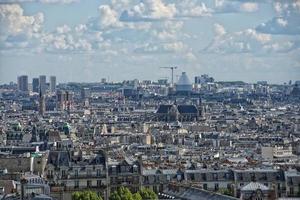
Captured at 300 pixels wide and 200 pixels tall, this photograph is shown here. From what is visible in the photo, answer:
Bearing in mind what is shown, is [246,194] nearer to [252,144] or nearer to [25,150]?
[25,150]

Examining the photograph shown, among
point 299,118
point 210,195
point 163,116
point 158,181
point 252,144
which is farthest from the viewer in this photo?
point 163,116

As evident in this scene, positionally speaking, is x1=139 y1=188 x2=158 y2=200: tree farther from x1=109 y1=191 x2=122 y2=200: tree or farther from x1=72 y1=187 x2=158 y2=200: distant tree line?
x1=109 y1=191 x2=122 y2=200: tree

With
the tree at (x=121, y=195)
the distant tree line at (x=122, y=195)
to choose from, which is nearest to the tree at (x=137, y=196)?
the distant tree line at (x=122, y=195)

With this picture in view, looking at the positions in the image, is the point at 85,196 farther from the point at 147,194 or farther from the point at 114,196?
the point at 147,194

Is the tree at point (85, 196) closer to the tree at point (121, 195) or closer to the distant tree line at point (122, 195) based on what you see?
the distant tree line at point (122, 195)

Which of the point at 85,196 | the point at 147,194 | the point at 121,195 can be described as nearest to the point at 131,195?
the point at 121,195

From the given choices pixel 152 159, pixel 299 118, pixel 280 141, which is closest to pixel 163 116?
pixel 299 118

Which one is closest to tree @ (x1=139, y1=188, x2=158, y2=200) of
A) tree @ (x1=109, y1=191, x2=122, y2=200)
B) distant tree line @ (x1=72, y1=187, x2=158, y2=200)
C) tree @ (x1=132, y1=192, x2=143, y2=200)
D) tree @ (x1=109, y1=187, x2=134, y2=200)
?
distant tree line @ (x1=72, y1=187, x2=158, y2=200)

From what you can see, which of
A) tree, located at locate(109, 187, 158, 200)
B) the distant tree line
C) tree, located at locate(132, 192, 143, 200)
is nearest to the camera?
tree, located at locate(132, 192, 143, 200)
